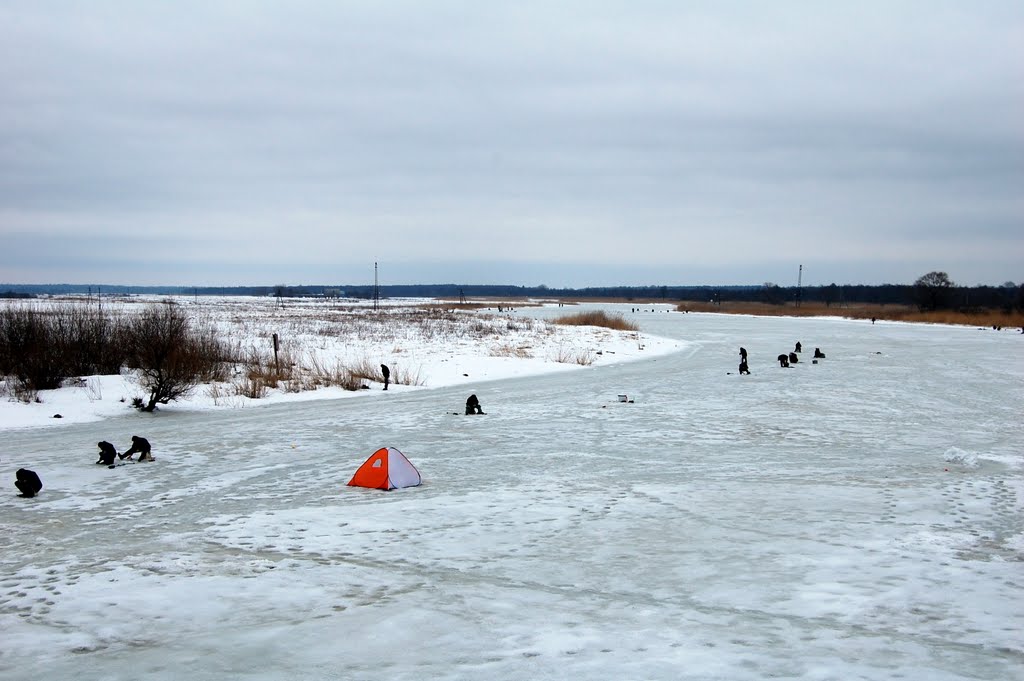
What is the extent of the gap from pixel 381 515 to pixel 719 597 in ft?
12.0

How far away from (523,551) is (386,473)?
281cm

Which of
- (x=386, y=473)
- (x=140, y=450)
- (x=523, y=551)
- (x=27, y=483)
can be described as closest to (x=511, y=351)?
(x=140, y=450)

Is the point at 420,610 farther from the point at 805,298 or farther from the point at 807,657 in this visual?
the point at 805,298

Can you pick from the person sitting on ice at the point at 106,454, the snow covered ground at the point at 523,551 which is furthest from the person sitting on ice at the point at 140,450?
the snow covered ground at the point at 523,551

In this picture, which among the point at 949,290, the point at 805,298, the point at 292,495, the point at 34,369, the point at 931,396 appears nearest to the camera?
the point at 292,495

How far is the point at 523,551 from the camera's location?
6.67 m

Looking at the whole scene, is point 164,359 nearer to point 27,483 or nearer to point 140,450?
point 140,450

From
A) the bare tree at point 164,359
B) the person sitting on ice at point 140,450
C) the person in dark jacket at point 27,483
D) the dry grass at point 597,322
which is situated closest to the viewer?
the person in dark jacket at point 27,483

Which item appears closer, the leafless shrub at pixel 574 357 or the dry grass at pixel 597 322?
the leafless shrub at pixel 574 357

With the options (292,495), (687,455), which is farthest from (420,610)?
(687,455)

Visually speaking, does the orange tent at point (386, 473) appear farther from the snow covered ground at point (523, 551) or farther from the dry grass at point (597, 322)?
the dry grass at point (597, 322)

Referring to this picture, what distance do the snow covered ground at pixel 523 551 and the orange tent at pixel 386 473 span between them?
0.19 metres

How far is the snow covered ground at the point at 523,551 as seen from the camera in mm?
4645

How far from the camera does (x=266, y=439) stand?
1208cm
